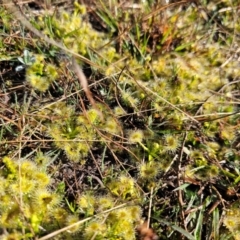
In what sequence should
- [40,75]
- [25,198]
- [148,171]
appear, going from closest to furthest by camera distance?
[25,198]
[148,171]
[40,75]

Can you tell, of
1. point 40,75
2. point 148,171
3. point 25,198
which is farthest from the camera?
point 40,75

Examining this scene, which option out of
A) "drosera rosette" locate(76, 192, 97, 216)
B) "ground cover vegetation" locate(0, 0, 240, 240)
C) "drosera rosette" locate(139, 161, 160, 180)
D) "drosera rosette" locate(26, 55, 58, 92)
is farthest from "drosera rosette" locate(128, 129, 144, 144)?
"drosera rosette" locate(26, 55, 58, 92)

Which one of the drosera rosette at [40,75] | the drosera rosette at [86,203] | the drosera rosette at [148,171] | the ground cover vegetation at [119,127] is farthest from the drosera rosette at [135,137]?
the drosera rosette at [40,75]

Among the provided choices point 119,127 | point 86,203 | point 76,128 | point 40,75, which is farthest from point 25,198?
point 40,75

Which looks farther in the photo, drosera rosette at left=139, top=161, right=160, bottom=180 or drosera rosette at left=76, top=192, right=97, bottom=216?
drosera rosette at left=139, top=161, right=160, bottom=180

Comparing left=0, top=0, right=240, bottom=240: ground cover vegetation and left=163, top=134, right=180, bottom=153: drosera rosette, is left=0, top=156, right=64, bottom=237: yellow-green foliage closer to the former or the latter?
left=0, top=0, right=240, bottom=240: ground cover vegetation

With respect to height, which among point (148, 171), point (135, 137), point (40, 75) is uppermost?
point (40, 75)

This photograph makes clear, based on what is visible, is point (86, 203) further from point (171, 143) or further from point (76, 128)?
point (171, 143)

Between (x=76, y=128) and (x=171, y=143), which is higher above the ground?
(x=76, y=128)
